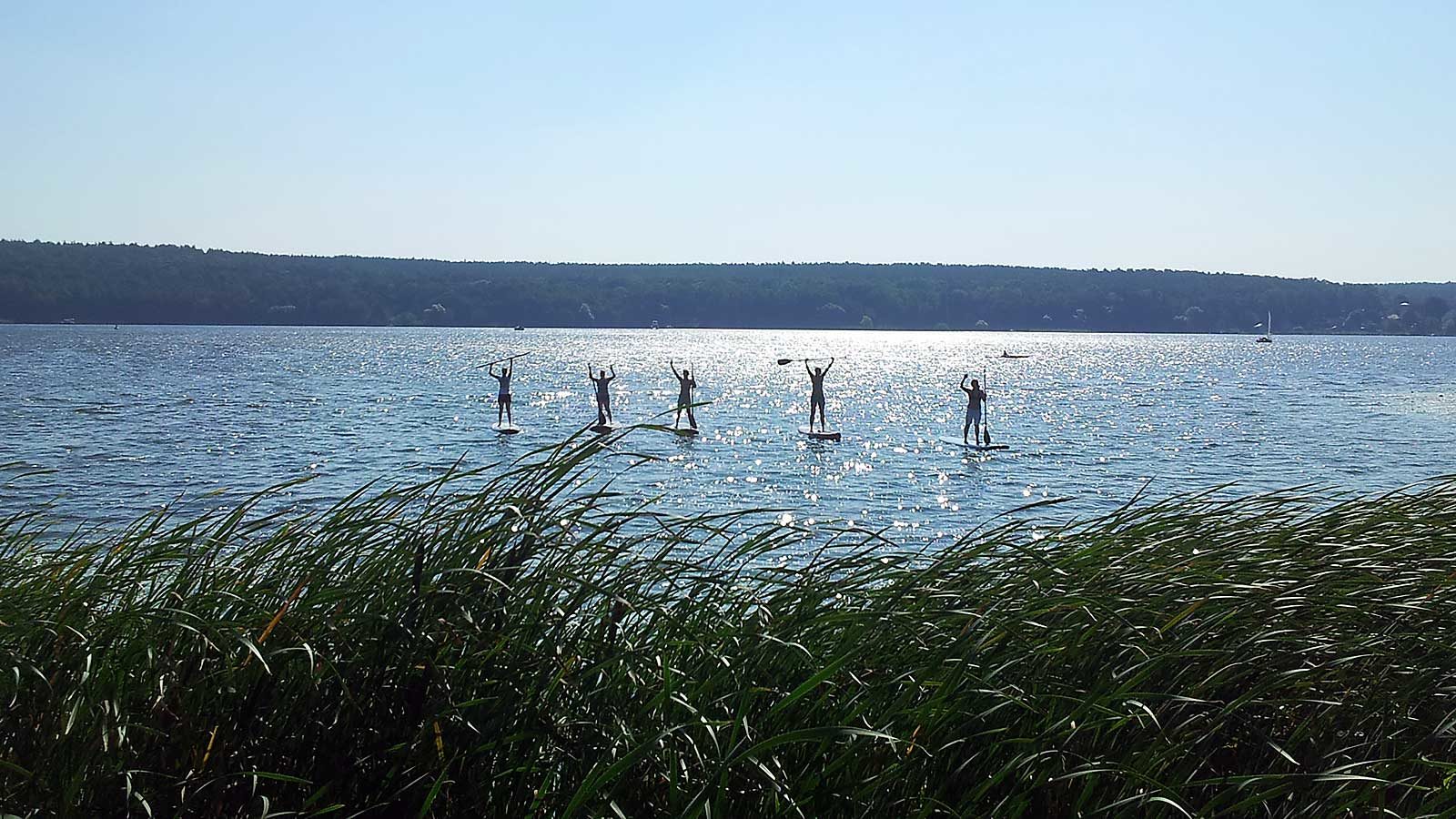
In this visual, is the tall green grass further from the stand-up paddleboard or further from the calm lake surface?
the stand-up paddleboard

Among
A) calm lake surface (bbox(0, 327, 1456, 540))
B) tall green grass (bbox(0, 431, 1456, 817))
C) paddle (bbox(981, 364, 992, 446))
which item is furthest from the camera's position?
paddle (bbox(981, 364, 992, 446))

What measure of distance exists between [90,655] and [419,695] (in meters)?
0.94

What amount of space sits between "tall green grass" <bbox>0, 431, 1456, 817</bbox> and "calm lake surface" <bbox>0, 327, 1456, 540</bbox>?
2099 millimetres

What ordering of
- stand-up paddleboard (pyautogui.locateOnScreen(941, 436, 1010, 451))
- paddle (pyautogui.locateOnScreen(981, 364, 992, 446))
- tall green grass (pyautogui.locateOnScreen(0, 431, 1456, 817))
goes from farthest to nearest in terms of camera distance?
paddle (pyautogui.locateOnScreen(981, 364, 992, 446))
stand-up paddleboard (pyautogui.locateOnScreen(941, 436, 1010, 451))
tall green grass (pyautogui.locateOnScreen(0, 431, 1456, 817))

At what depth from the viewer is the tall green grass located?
3.50m

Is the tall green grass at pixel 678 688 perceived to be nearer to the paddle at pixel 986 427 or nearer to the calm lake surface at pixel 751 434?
the calm lake surface at pixel 751 434

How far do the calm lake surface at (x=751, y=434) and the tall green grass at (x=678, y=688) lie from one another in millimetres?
2099

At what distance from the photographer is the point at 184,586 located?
173 inches

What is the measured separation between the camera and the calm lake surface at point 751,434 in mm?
25594

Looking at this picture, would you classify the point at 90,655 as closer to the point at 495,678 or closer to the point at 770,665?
the point at 495,678

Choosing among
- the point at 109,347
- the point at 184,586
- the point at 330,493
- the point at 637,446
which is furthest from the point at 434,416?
the point at 109,347

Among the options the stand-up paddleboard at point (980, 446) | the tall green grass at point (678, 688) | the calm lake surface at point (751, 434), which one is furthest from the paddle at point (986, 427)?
the tall green grass at point (678, 688)

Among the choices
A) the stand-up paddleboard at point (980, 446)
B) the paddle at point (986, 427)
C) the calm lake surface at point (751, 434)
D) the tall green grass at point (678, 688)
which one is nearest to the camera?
the tall green grass at point (678, 688)

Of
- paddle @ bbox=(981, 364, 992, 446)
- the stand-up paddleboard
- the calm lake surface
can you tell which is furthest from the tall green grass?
the stand-up paddleboard
